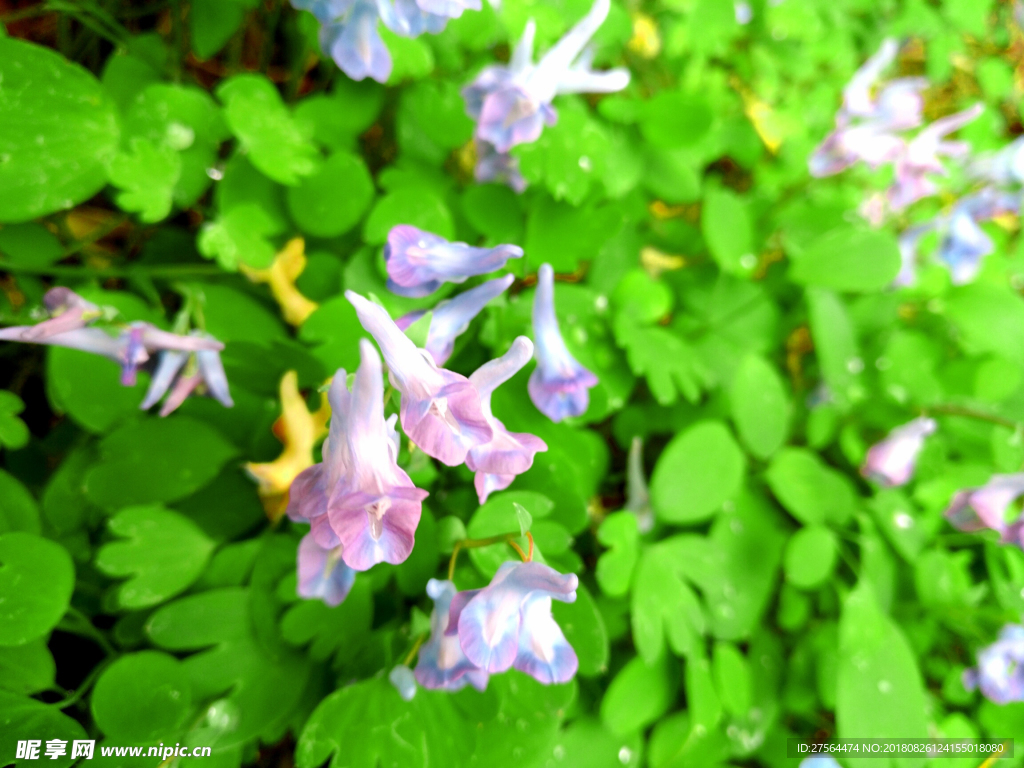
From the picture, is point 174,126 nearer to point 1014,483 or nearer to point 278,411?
point 278,411

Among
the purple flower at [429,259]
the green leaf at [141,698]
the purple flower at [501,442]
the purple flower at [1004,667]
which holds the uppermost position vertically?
the purple flower at [429,259]

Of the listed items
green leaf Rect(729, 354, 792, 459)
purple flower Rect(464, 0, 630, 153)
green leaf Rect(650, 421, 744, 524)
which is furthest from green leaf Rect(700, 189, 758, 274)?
purple flower Rect(464, 0, 630, 153)

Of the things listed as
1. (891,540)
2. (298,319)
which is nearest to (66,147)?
(298,319)

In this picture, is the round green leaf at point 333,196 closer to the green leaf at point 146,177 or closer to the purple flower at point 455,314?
the green leaf at point 146,177

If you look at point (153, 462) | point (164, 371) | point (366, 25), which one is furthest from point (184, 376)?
point (366, 25)

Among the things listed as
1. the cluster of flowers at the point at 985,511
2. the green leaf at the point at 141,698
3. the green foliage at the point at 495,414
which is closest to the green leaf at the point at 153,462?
the green foliage at the point at 495,414

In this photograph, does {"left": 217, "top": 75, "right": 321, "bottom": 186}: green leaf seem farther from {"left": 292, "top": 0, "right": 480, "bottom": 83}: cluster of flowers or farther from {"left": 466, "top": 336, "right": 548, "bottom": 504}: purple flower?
{"left": 466, "top": 336, "right": 548, "bottom": 504}: purple flower
